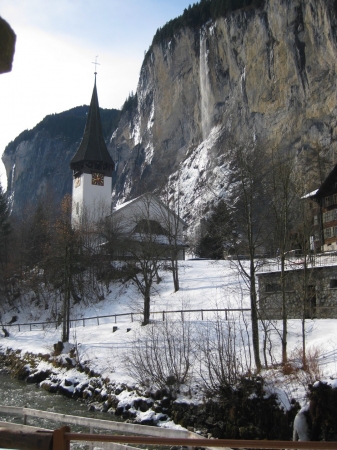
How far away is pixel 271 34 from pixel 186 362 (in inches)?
2484

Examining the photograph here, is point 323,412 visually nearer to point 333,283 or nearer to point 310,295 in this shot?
point 310,295

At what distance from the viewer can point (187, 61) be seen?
92750 mm

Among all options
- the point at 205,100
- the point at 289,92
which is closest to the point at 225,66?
the point at 205,100

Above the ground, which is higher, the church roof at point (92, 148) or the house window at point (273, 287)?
the church roof at point (92, 148)

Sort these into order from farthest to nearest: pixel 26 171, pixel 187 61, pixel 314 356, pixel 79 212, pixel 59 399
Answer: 1. pixel 26 171
2. pixel 187 61
3. pixel 79 212
4. pixel 59 399
5. pixel 314 356

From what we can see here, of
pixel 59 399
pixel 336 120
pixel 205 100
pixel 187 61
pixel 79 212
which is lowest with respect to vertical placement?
pixel 59 399

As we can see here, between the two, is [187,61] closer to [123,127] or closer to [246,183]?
[123,127]

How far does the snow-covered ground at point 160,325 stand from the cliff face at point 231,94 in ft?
49.9

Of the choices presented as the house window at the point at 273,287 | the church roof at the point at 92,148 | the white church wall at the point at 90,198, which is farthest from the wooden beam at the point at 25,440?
the church roof at the point at 92,148

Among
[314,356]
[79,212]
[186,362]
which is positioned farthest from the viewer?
[79,212]

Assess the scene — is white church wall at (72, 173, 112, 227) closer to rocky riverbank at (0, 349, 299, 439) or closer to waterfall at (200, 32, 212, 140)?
waterfall at (200, 32, 212, 140)

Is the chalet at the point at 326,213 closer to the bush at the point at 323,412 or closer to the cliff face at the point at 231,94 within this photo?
the cliff face at the point at 231,94

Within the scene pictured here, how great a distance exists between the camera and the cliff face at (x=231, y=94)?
6241cm

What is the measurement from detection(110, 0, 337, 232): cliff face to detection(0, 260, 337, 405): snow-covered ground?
49.9ft
